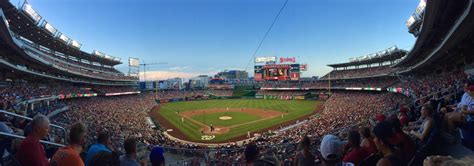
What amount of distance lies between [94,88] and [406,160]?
214 feet

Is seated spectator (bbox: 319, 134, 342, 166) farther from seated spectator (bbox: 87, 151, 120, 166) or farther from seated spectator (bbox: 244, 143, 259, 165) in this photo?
seated spectator (bbox: 87, 151, 120, 166)

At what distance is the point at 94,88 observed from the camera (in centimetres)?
5709

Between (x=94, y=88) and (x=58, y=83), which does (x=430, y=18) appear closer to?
(x=58, y=83)

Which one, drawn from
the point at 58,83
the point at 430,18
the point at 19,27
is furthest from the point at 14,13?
Result: the point at 430,18

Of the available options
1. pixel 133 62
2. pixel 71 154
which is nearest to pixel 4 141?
pixel 71 154

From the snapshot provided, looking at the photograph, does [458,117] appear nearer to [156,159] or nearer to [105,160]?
[156,159]

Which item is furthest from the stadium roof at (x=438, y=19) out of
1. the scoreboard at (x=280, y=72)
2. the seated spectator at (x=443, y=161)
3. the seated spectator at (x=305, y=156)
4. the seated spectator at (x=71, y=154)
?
the scoreboard at (x=280, y=72)

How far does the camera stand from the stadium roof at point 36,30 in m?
27.1

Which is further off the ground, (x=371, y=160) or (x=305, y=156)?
(x=371, y=160)

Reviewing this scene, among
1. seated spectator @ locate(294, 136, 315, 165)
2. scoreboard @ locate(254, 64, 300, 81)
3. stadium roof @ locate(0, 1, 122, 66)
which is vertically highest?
stadium roof @ locate(0, 1, 122, 66)

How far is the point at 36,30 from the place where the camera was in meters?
34.6

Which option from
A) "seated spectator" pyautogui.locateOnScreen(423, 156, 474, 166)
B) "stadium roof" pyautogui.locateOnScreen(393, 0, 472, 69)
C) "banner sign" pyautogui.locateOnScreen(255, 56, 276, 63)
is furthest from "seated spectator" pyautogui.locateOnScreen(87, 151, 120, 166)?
"banner sign" pyautogui.locateOnScreen(255, 56, 276, 63)

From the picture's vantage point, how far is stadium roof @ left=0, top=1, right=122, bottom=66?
2708 centimetres

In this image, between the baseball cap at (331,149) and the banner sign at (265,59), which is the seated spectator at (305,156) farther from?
the banner sign at (265,59)
